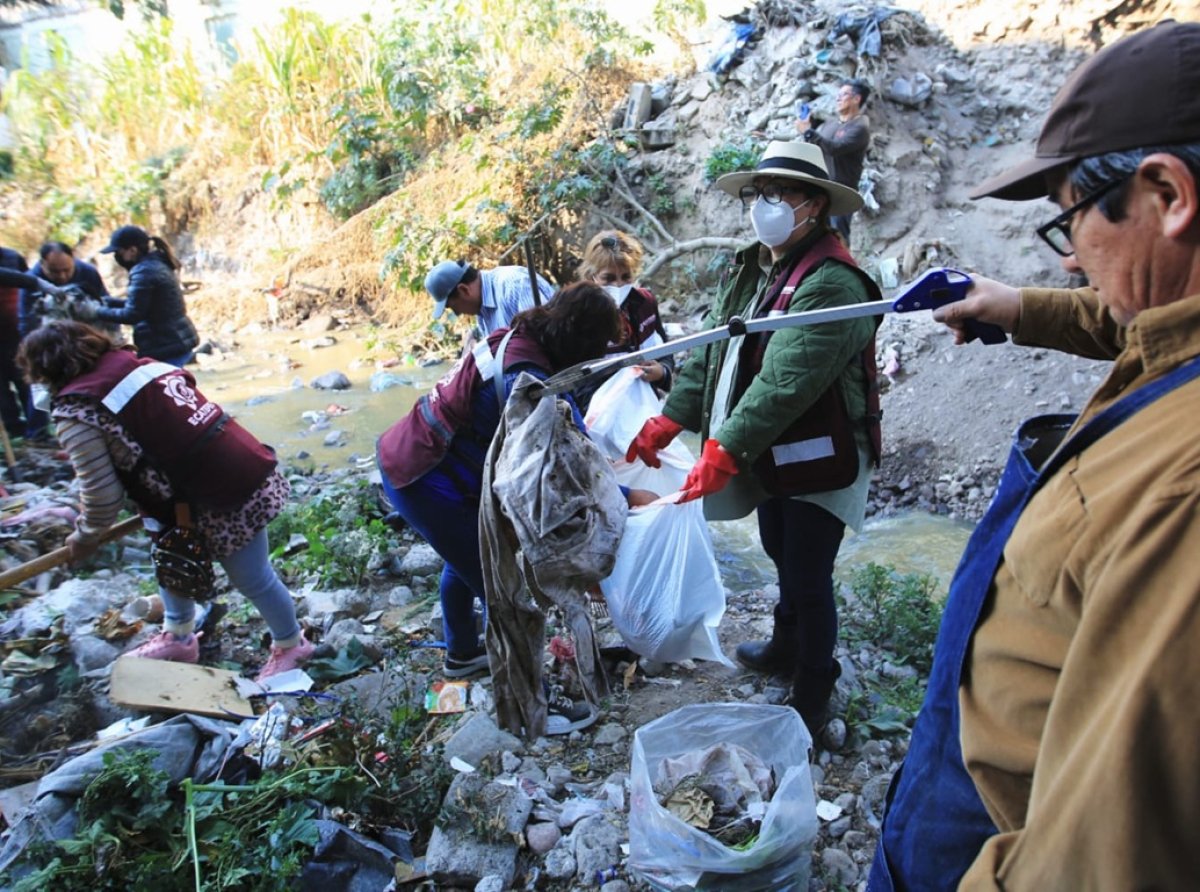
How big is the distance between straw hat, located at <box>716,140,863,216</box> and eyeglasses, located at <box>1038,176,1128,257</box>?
1202mm

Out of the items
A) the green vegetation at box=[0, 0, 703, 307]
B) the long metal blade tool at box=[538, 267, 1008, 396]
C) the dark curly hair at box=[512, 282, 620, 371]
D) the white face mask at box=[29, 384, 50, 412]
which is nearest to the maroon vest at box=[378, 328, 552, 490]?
the dark curly hair at box=[512, 282, 620, 371]

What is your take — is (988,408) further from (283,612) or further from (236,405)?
(236,405)

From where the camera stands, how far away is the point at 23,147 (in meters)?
12.9

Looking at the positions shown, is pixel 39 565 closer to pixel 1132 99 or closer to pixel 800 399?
pixel 800 399

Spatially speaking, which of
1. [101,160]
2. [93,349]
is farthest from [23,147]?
[93,349]

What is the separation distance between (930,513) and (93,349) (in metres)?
4.75

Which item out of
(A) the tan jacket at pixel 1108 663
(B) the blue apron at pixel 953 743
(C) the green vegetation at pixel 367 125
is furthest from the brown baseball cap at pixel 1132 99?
(C) the green vegetation at pixel 367 125

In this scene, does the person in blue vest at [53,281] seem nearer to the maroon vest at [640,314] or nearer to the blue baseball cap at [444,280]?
the blue baseball cap at [444,280]

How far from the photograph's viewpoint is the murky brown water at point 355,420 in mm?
4516

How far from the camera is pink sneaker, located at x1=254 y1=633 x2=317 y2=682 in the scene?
2.98 meters

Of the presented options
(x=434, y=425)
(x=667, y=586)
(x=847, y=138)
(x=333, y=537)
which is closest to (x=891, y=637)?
(x=667, y=586)

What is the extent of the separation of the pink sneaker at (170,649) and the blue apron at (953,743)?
2782 mm

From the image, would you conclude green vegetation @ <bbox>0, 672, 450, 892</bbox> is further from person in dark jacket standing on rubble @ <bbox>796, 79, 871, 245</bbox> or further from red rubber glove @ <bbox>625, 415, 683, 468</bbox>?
person in dark jacket standing on rubble @ <bbox>796, 79, 871, 245</bbox>

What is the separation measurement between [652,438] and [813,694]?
99 centimetres
